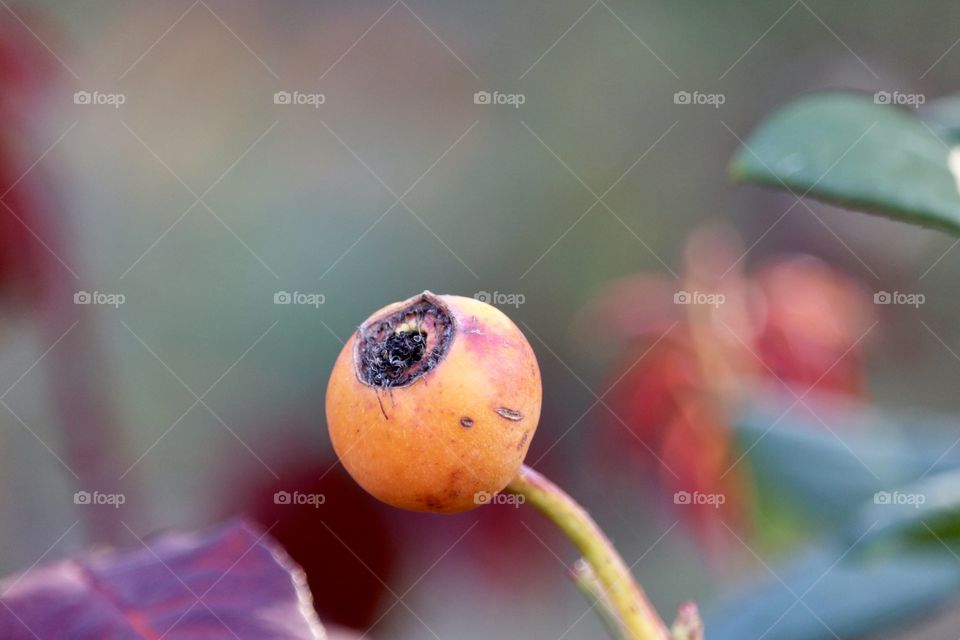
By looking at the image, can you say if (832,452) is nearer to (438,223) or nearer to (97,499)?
(97,499)

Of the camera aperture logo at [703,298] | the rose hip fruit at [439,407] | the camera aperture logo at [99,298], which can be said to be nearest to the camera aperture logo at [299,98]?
the camera aperture logo at [99,298]

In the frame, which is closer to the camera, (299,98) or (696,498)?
(696,498)

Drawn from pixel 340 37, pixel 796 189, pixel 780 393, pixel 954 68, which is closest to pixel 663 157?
pixel 954 68

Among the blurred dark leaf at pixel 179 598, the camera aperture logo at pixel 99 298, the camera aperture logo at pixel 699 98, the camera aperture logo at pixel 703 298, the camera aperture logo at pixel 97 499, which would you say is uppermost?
the camera aperture logo at pixel 699 98

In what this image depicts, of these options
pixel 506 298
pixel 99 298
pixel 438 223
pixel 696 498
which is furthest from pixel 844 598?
pixel 438 223

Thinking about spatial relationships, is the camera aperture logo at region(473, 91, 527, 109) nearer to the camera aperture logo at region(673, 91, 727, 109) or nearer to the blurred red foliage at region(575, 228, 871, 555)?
the camera aperture logo at region(673, 91, 727, 109)

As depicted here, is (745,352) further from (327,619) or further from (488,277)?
(488,277)

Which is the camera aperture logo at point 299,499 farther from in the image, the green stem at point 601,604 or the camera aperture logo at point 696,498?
the green stem at point 601,604
